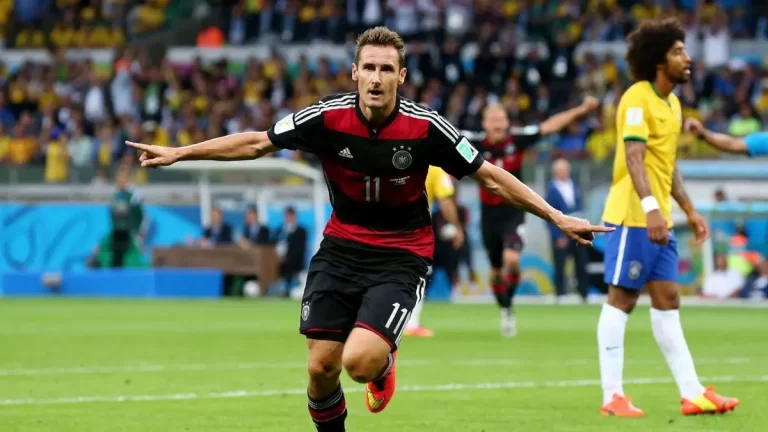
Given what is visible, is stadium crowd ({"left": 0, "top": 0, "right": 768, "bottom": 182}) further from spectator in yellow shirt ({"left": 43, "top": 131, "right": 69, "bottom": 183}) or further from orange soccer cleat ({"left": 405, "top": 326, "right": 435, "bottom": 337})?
orange soccer cleat ({"left": 405, "top": 326, "right": 435, "bottom": 337})

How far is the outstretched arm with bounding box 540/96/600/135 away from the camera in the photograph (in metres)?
11.7

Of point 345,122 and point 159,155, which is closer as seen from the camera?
point 159,155

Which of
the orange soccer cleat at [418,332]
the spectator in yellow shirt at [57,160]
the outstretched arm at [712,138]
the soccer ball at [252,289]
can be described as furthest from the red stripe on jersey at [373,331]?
the spectator in yellow shirt at [57,160]

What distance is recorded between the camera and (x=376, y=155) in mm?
6816

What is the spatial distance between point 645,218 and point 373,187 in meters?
2.52

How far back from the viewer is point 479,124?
1155 inches

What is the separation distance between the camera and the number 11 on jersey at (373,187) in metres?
6.87

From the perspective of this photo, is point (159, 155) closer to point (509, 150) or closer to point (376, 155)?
point (376, 155)

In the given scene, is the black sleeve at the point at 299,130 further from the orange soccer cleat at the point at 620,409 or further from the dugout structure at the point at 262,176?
the dugout structure at the point at 262,176

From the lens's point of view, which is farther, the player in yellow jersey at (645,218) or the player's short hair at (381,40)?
the player in yellow jersey at (645,218)

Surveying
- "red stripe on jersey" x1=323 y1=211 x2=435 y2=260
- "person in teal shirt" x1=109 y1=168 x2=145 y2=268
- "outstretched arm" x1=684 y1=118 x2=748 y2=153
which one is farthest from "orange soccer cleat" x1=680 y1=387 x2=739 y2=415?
"person in teal shirt" x1=109 y1=168 x2=145 y2=268

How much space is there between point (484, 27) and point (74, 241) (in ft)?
33.6

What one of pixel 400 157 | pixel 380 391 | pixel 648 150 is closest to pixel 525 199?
pixel 400 157

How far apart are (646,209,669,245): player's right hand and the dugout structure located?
1749 centimetres
